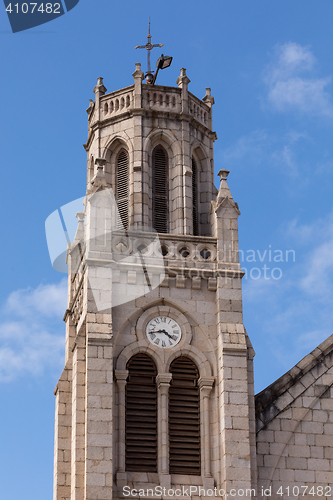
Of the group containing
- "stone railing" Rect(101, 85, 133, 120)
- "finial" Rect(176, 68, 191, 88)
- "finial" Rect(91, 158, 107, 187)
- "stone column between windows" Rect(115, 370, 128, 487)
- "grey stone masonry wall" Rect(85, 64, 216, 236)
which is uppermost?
"finial" Rect(176, 68, 191, 88)

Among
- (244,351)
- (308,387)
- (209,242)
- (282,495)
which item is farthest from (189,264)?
(282,495)

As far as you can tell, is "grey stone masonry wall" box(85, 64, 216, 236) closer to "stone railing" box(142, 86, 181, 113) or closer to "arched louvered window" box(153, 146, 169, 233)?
"stone railing" box(142, 86, 181, 113)

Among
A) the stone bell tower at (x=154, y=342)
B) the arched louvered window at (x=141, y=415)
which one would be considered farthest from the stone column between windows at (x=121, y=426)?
the arched louvered window at (x=141, y=415)

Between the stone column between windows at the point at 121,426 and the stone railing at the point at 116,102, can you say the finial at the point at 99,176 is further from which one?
the stone column between windows at the point at 121,426

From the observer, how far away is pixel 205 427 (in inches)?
1219

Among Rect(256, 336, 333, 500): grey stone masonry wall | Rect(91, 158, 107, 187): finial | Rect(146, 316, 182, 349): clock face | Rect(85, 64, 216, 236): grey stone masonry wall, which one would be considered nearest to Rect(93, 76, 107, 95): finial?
Rect(85, 64, 216, 236): grey stone masonry wall

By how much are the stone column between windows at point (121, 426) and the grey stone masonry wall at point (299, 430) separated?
403 cm

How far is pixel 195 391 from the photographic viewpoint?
31641 millimetres

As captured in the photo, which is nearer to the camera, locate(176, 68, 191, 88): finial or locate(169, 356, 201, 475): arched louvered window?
locate(169, 356, 201, 475): arched louvered window

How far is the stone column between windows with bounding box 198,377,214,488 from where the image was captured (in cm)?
3036

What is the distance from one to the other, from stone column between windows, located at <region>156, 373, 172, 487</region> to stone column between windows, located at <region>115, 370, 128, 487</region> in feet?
3.37

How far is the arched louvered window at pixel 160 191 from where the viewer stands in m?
34.6

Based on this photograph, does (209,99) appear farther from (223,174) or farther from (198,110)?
(223,174)

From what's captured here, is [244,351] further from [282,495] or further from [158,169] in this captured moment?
[158,169]
